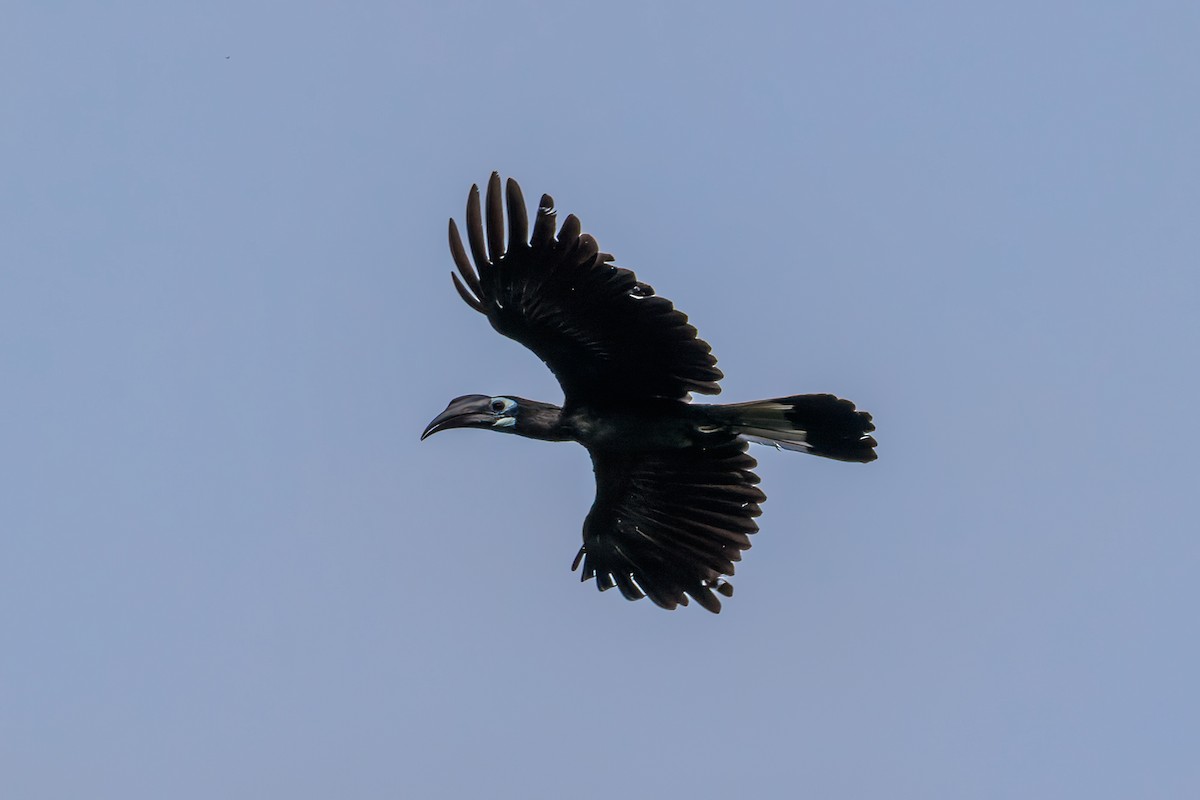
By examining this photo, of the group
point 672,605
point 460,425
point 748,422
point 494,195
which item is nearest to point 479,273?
point 494,195

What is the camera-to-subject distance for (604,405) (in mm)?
13102

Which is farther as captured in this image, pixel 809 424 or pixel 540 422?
pixel 540 422

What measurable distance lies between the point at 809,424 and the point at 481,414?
7.63 feet

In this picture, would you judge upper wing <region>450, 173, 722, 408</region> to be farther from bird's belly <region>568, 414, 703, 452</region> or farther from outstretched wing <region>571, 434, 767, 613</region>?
outstretched wing <region>571, 434, 767, 613</region>

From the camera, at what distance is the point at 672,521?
13.9m

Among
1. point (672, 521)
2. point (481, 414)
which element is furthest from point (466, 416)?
point (672, 521)

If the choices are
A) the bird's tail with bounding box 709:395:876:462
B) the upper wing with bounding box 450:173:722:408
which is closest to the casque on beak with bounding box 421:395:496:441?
the upper wing with bounding box 450:173:722:408

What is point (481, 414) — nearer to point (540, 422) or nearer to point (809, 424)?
point (540, 422)

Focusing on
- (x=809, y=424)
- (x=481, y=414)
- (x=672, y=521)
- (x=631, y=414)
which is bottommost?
(x=672, y=521)

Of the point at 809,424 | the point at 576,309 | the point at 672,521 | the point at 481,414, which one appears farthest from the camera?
the point at 672,521

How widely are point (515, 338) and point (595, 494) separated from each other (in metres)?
1.85

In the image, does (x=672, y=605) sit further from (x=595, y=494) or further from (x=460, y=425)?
(x=460, y=425)

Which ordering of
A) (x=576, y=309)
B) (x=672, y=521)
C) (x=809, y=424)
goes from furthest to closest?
(x=672, y=521), (x=809, y=424), (x=576, y=309)

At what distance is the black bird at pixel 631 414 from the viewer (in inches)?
476
